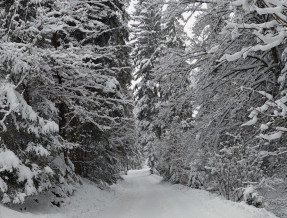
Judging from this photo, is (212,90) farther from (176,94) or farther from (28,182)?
(28,182)

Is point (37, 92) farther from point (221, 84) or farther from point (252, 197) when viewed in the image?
point (252, 197)

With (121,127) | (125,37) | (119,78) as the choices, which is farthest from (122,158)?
(125,37)

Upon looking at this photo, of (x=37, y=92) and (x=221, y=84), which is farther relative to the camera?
(x=37, y=92)

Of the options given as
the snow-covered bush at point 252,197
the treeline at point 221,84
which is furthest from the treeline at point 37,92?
the snow-covered bush at point 252,197

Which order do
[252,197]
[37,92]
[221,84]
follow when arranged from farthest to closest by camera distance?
[37,92] < [252,197] < [221,84]

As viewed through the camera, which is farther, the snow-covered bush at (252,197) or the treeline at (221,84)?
the snow-covered bush at (252,197)

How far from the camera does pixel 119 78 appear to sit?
19641mm

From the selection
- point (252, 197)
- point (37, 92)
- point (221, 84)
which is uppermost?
point (221, 84)

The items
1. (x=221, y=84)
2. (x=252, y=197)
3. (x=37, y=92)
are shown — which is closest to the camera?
(x=221, y=84)

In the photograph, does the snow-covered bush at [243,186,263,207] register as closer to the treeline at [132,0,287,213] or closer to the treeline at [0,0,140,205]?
the treeline at [132,0,287,213]

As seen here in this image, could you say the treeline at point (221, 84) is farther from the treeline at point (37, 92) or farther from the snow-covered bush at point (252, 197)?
the treeline at point (37, 92)

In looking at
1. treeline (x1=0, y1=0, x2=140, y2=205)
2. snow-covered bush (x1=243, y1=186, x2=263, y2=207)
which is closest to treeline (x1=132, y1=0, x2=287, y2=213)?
snow-covered bush (x1=243, y1=186, x2=263, y2=207)

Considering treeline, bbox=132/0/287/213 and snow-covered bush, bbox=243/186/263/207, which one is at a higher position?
treeline, bbox=132/0/287/213

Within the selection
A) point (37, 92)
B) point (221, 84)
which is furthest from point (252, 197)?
point (37, 92)
